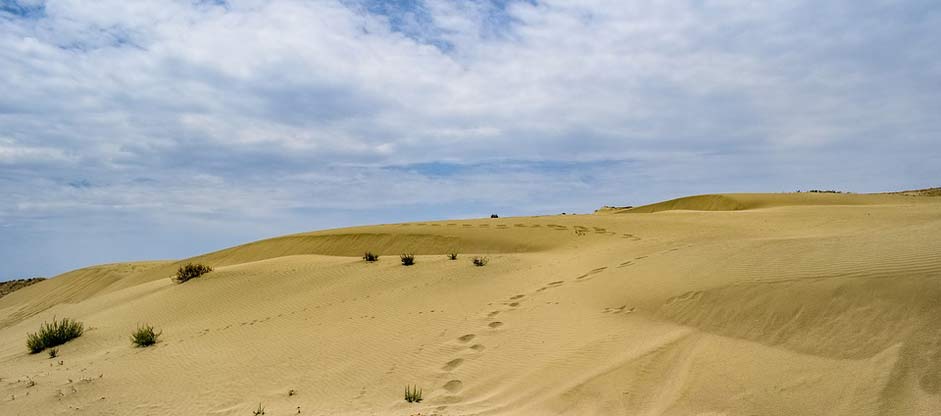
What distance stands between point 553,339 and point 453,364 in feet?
4.26

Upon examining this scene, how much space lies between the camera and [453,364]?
6938 millimetres

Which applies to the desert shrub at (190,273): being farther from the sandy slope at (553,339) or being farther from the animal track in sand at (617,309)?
the animal track in sand at (617,309)

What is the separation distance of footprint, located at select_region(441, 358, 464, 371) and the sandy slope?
27mm

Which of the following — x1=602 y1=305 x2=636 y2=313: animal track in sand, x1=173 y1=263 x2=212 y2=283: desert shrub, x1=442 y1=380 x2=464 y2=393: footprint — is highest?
x1=173 y1=263 x2=212 y2=283: desert shrub

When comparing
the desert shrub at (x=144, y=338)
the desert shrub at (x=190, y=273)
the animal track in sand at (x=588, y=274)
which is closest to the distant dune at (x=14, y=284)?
the desert shrub at (x=190, y=273)

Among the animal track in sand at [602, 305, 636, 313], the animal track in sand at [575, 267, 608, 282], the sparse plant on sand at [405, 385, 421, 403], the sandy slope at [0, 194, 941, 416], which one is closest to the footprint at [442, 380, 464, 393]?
the sandy slope at [0, 194, 941, 416]

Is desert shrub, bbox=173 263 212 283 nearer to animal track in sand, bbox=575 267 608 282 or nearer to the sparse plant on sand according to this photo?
animal track in sand, bbox=575 267 608 282

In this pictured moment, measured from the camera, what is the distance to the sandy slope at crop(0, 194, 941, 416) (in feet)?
17.3

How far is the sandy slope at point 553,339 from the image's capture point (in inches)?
208

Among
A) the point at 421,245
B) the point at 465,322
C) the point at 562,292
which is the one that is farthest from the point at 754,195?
the point at 465,322

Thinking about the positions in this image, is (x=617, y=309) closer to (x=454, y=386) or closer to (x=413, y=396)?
(x=454, y=386)

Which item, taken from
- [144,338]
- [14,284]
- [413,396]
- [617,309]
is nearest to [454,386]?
[413,396]

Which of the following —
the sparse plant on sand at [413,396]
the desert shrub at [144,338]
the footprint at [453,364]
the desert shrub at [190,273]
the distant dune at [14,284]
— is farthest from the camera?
the distant dune at [14,284]

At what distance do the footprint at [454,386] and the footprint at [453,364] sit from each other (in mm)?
407
